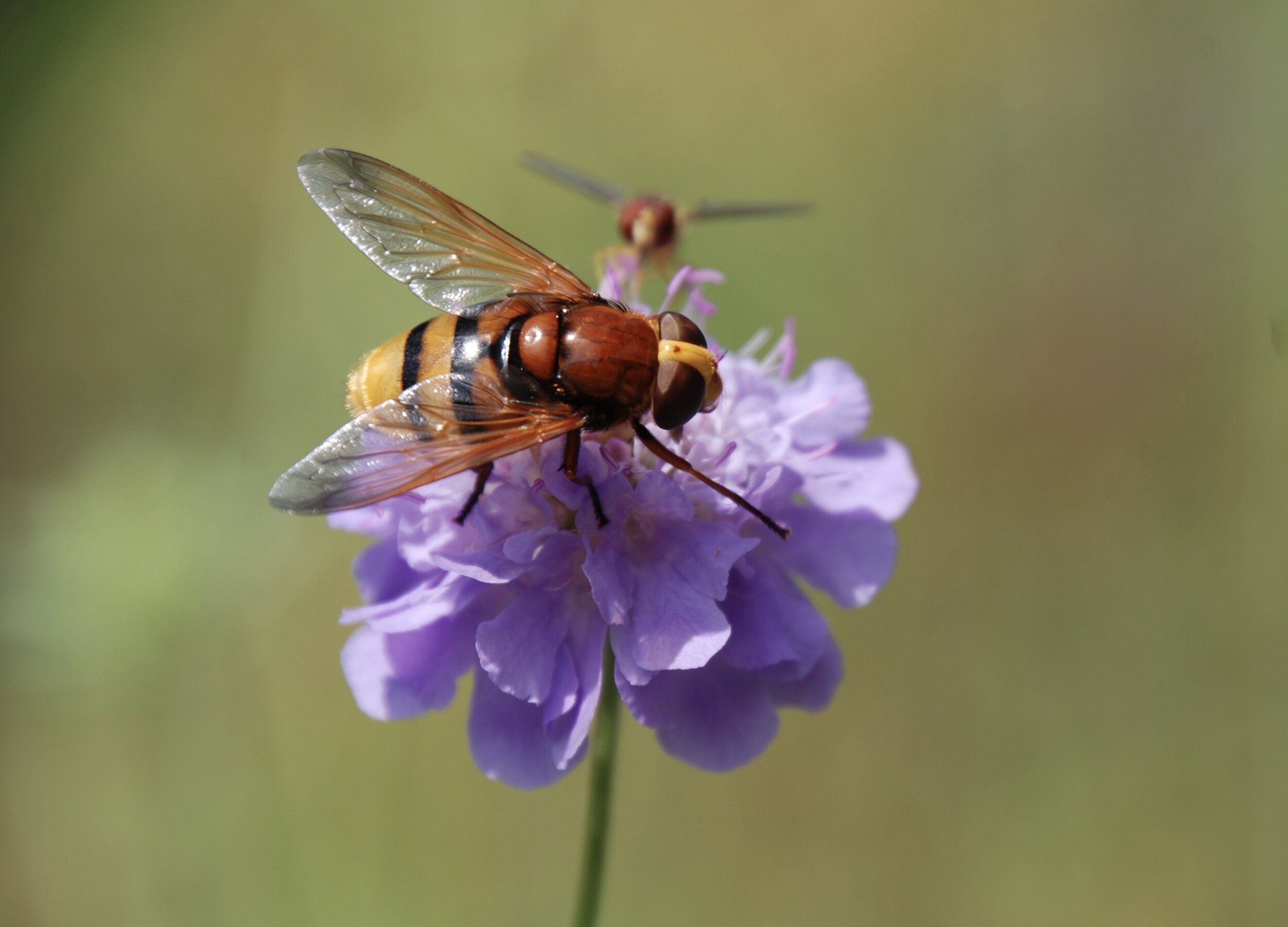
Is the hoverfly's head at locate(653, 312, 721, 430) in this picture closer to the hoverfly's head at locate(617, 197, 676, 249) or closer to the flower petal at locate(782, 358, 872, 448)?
the flower petal at locate(782, 358, 872, 448)

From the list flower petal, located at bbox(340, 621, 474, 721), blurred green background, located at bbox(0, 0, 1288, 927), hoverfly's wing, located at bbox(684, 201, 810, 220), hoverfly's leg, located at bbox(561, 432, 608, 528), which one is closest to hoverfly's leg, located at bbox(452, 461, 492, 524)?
hoverfly's leg, located at bbox(561, 432, 608, 528)

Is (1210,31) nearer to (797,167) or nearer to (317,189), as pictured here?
(797,167)

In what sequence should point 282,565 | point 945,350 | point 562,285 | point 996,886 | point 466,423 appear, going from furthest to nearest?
1. point 945,350
2. point 996,886
3. point 282,565
4. point 562,285
5. point 466,423

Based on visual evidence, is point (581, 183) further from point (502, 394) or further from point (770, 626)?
point (770, 626)

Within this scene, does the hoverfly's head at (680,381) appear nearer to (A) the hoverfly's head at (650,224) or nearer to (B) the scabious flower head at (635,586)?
(B) the scabious flower head at (635,586)

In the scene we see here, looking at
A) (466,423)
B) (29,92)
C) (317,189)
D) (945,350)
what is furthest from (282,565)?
(29,92)

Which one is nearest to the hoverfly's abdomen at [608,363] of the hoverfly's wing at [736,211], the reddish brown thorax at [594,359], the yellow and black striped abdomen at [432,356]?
the reddish brown thorax at [594,359]
